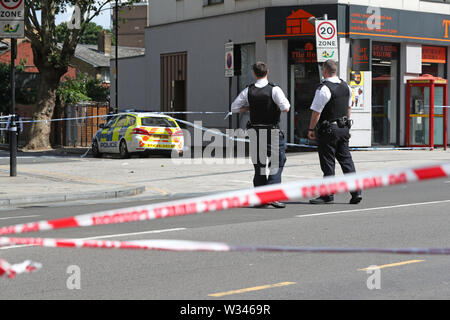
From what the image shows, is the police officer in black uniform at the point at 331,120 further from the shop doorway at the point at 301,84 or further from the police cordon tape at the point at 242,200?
the shop doorway at the point at 301,84

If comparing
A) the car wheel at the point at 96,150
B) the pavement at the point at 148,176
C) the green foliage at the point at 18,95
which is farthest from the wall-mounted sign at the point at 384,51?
the green foliage at the point at 18,95

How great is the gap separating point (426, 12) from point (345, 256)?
21.9 metres

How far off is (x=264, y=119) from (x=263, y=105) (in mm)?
199

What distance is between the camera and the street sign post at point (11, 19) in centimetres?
1603

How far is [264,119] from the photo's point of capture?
1100cm

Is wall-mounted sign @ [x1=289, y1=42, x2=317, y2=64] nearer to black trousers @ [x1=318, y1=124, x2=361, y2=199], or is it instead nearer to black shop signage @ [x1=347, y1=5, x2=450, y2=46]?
black shop signage @ [x1=347, y1=5, x2=450, y2=46]

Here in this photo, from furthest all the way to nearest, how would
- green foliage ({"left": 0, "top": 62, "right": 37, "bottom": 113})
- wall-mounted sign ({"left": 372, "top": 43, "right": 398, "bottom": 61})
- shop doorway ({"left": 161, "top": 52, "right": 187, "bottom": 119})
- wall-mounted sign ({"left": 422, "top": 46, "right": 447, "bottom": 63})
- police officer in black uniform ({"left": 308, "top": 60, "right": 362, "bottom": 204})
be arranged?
1. green foliage ({"left": 0, "top": 62, "right": 37, "bottom": 113})
2. shop doorway ({"left": 161, "top": 52, "right": 187, "bottom": 119})
3. wall-mounted sign ({"left": 422, "top": 46, "right": 447, "bottom": 63})
4. wall-mounted sign ({"left": 372, "top": 43, "right": 398, "bottom": 61})
5. police officer in black uniform ({"left": 308, "top": 60, "right": 362, "bottom": 204})

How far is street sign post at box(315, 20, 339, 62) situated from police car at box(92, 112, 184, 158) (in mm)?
5930

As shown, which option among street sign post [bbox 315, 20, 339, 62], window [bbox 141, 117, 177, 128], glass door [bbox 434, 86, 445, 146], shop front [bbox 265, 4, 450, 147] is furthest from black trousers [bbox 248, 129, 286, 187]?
A: glass door [bbox 434, 86, 445, 146]

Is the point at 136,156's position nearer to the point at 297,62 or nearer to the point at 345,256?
the point at 297,62

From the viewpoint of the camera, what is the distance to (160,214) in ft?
10.7

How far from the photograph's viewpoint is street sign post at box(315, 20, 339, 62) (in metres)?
19.2

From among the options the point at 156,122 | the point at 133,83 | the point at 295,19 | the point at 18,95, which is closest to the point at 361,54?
the point at 295,19

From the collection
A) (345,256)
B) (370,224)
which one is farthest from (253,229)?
(345,256)
